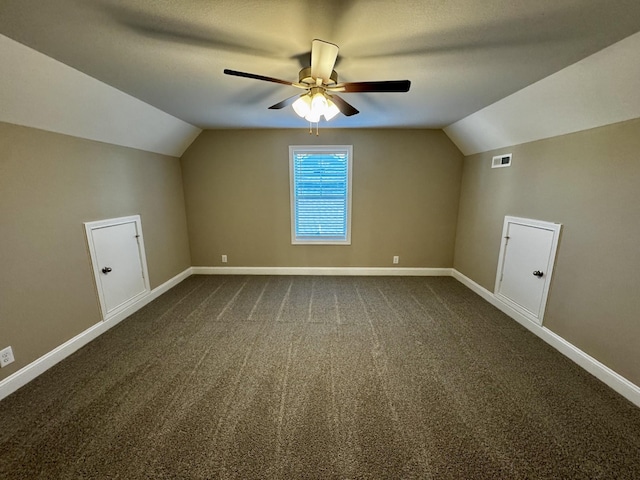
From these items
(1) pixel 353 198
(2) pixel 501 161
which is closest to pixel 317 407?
(1) pixel 353 198

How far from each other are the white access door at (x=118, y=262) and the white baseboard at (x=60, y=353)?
0.08 meters

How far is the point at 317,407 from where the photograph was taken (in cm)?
170

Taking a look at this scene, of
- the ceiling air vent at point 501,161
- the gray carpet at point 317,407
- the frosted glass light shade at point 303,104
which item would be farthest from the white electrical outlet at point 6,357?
the ceiling air vent at point 501,161

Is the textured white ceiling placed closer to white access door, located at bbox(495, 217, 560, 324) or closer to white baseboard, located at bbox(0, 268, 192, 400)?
white access door, located at bbox(495, 217, 560, 324)

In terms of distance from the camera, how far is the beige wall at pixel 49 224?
1824mm

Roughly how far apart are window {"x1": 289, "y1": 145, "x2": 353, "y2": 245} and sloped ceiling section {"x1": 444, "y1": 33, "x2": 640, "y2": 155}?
1.79 metres

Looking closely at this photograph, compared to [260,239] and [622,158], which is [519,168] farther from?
[260,239]

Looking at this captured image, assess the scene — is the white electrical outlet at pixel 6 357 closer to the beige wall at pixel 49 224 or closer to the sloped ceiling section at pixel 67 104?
the beige wall at pixel 49 224

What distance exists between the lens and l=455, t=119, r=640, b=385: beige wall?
5.84ft

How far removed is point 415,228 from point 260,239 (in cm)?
250

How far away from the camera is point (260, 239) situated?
4102mm

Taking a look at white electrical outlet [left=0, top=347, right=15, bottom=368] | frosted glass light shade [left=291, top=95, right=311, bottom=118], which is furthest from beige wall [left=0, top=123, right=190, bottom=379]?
frosted glass light shade [left=291, top=95, right=311, bottom=118]

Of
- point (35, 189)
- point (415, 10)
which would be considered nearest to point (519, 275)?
point (415, 10)

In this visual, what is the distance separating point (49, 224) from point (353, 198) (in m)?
3.37
